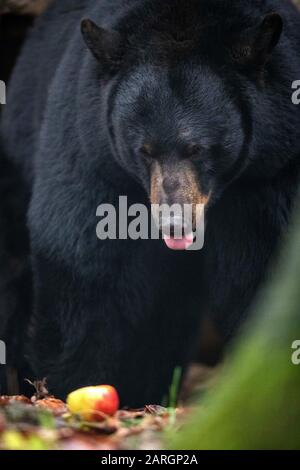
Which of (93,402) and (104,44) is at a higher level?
(104,44)

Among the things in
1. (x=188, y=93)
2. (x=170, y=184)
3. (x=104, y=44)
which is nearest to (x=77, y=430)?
(x=170, y=184)

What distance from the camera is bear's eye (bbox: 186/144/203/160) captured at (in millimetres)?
6277

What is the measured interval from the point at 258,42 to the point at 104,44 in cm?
100

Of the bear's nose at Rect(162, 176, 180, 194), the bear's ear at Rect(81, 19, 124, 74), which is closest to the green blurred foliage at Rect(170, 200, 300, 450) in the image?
the bear's nose at Rect(162, 176, 180, 194)

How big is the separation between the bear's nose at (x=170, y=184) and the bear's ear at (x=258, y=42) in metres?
0.91

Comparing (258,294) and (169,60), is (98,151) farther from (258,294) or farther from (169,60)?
(258,294)

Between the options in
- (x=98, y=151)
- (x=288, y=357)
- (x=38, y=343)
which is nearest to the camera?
(x=288, y=357)

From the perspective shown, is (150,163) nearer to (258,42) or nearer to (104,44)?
(104,44)

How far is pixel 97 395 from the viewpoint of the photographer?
5.37 m

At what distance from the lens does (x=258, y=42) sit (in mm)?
6340

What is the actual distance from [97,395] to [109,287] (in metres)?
1.98

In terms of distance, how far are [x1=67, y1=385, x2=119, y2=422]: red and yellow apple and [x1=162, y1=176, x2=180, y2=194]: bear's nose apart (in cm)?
134
